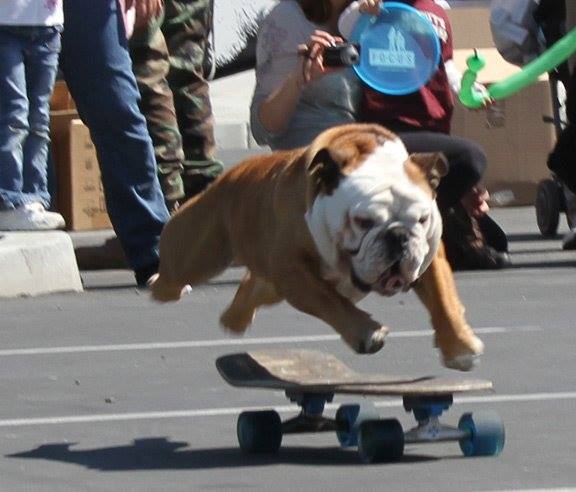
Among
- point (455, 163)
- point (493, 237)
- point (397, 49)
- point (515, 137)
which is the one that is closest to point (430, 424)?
point (397, 49)

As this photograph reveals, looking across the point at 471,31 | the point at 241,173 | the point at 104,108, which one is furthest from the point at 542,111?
the point at 241,173

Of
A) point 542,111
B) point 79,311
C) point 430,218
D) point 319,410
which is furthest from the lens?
point 542,111

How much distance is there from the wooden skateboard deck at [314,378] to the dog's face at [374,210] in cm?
25

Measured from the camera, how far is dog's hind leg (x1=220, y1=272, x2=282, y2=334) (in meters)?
6.38

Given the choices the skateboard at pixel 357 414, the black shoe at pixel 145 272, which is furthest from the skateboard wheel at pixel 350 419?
the black shoe at pixel 145 272

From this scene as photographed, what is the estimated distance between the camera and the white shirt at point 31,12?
862cm

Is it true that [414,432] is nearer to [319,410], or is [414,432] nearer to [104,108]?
[319,410]

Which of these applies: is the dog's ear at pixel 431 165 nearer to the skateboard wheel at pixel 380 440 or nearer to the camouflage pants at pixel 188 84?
the skateboard wheel at pixel 380 440

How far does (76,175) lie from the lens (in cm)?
1146

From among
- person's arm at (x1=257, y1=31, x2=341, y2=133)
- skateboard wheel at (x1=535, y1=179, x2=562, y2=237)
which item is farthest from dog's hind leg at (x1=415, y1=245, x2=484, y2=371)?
skateboard wheel at (x1=535, y1=179, x2=562, y2=237)

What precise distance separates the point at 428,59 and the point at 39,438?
258cm

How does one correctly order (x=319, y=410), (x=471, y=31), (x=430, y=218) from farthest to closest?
(x=471, y=31) < (x=319, y=410) < (x=430, y=218)

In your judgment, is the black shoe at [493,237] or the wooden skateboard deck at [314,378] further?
the black shoe at [493,237]

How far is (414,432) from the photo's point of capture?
553cm
